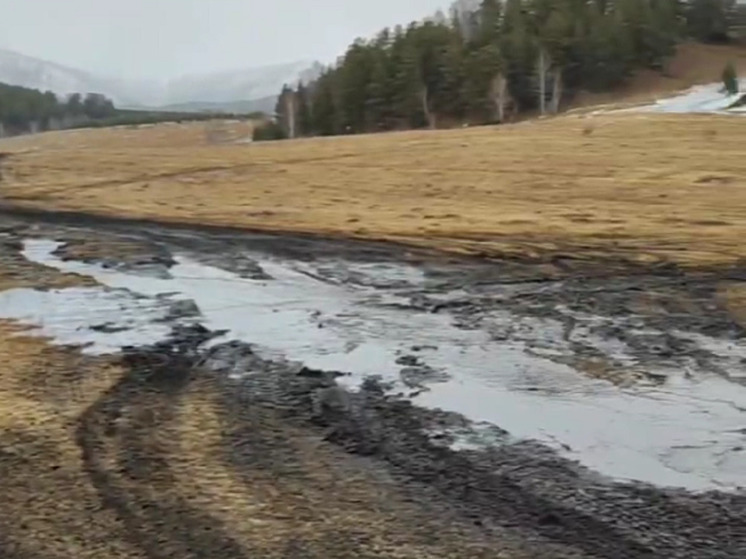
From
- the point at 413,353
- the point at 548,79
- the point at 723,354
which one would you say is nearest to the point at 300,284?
the point at 413,353

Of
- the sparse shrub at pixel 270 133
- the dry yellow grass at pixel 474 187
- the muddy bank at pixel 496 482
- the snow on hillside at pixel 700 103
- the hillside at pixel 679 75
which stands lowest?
the muddy bank at pixel 496 482

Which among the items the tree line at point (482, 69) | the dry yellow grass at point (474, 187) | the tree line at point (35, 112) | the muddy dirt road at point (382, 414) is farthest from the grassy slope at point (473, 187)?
the tree line at point (35, 112)

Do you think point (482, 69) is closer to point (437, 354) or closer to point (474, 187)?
point (474, 187)

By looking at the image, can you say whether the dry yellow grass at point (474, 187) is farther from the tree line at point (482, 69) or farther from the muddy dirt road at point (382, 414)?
the tree line at point (482, 69)

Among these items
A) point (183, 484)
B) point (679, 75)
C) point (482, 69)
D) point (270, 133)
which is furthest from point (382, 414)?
point (679, 75)

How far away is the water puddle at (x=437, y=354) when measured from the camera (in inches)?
174

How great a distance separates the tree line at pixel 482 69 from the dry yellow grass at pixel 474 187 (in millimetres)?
12584

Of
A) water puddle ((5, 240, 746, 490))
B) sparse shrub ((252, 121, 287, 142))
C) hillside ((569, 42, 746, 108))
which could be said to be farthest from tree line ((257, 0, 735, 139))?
water puddle ((5, 240, 746, 490))

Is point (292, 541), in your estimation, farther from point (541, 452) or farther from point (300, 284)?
point (300, 284)

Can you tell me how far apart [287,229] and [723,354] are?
6.07 meters

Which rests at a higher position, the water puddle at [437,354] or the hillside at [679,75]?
the hillside at [679,75]

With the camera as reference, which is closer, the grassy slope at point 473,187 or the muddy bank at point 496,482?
the muddy bank at point 496,482

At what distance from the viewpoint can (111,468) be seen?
4125 millimetres

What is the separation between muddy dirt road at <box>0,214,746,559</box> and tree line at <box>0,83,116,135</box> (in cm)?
7506
